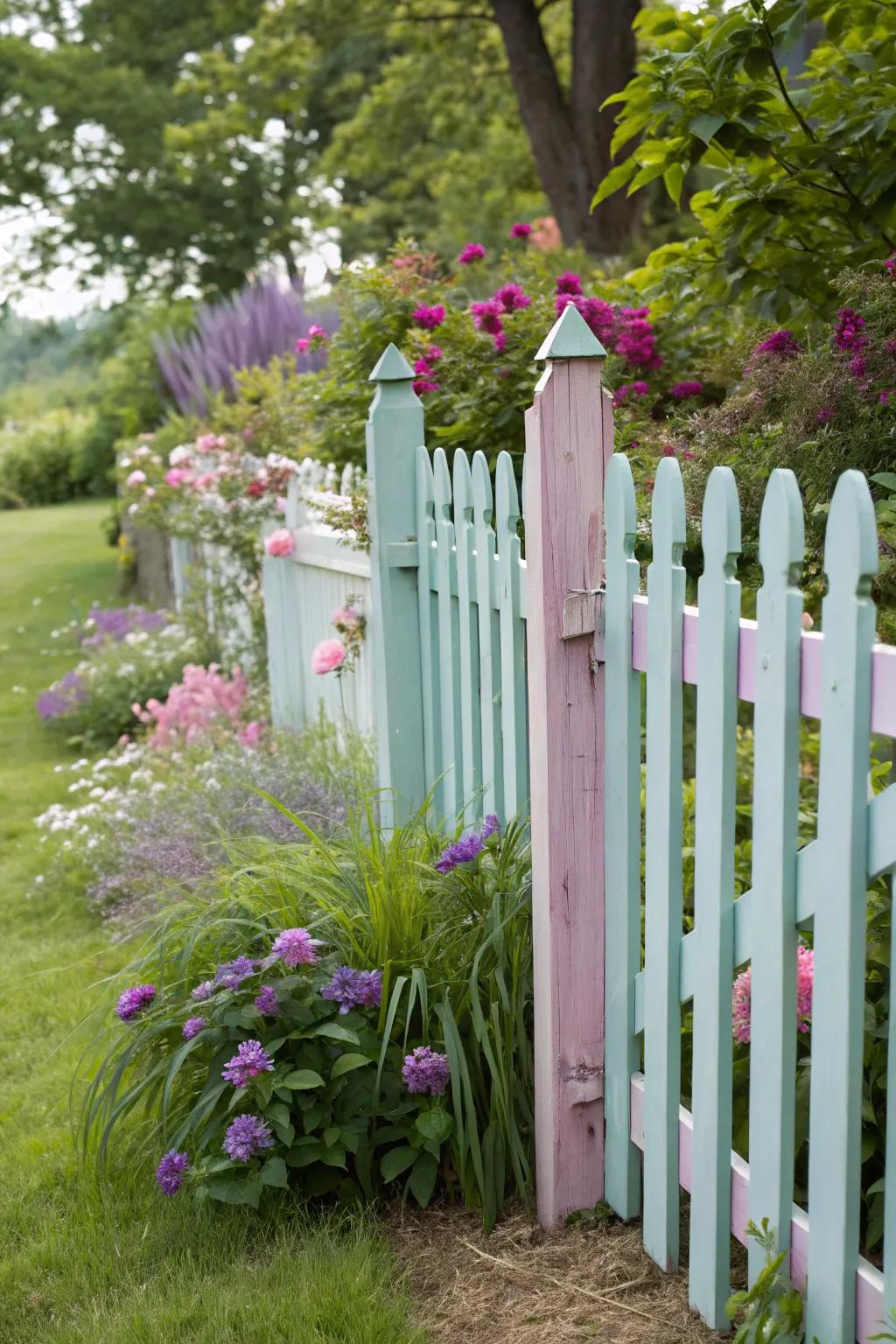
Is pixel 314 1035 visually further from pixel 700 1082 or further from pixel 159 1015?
pixel 700 1082

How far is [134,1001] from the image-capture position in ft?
9.05

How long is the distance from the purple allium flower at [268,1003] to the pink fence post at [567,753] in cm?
53

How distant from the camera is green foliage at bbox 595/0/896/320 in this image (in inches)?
121

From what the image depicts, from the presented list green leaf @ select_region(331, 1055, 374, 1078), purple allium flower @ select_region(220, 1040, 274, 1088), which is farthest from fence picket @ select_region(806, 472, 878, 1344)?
purple allium flower @ select_region(220, 1040, 274, 1088)

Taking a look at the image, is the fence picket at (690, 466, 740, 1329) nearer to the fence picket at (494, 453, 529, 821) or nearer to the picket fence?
the picket fence

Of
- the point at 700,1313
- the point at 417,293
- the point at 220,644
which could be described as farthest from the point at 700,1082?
the point at 220,644

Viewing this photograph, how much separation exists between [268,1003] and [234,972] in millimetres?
121

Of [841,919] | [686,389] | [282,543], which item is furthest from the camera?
[282,543]

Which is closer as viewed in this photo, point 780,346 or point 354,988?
point 354,988

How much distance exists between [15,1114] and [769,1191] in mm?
2164

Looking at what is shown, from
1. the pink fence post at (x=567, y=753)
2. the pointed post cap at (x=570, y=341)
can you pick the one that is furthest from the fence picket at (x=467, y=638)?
the pointed post cap at (x=570, y=341)

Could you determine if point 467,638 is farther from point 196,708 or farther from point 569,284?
point 196,708

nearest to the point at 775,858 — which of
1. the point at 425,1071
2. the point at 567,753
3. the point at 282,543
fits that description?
the point at 567,753

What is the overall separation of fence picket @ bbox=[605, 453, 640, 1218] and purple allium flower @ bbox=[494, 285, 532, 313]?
212 centimetres
